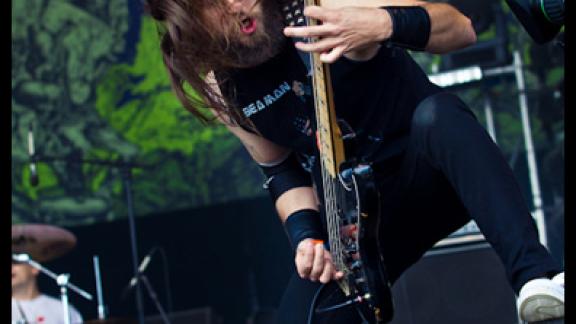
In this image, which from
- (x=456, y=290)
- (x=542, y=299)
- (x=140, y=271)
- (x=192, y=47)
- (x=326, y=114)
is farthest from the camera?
(x=140, y=271)

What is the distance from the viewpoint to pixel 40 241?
5.69m

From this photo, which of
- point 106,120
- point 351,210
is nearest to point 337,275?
point 351,210

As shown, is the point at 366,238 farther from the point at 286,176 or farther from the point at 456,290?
the point at 456,290

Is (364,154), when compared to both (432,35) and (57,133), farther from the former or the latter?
(57,133)

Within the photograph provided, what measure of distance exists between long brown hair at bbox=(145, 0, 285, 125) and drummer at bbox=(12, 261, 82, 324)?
325 cm

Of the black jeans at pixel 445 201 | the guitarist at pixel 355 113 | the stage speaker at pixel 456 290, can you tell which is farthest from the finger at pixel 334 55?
the stage speaker at pixel 456 290

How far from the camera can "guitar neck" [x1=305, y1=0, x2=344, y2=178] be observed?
231 cm

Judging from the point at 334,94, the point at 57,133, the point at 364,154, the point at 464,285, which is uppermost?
the point at 334,94

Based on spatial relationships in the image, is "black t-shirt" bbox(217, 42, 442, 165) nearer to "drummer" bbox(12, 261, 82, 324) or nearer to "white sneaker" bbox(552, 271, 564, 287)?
"white sneaker" bbox(552, 271, 564, 287)

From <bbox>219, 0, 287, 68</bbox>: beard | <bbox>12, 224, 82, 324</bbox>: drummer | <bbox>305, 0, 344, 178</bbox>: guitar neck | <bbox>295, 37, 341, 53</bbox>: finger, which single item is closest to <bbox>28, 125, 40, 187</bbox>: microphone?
<bbox>12, 224, 82, 324</bbox>: drummer

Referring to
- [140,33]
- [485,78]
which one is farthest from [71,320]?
[485,78]

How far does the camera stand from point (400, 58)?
262 centimetres

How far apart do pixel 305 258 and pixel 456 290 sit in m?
1.73

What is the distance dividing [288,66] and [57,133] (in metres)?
4.40
